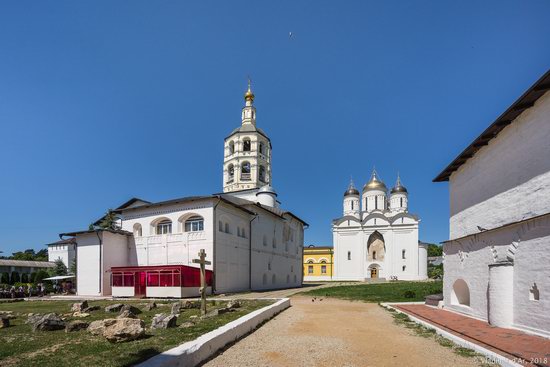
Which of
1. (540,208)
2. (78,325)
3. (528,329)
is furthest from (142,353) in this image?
(540,208)

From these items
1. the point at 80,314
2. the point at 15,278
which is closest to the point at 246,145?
the point at 80,314

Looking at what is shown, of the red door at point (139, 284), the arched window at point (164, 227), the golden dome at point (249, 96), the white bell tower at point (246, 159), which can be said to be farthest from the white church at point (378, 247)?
the red door at point (139, 284)

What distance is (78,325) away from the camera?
9.30 meters

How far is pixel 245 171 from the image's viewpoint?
42.2 meters

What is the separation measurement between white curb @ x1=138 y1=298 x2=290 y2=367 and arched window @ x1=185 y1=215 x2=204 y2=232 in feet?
48.8

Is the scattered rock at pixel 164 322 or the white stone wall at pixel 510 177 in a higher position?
the white stone wall at pixel 510 177

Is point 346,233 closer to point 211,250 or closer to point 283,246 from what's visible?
point 283,246

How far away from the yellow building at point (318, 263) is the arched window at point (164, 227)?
38830mm

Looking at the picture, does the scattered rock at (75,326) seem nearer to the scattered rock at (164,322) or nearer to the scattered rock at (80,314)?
the scattered rock at (164,322)

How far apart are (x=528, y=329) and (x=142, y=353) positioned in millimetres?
8362

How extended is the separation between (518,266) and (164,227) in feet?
73.3

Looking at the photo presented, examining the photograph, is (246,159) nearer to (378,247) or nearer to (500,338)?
(378,247)

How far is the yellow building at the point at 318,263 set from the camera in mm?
60994

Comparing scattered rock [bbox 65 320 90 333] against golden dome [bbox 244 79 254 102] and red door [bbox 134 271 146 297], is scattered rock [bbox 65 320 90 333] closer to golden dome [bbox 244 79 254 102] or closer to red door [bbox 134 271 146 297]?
red door [bbox 134 271 146 297]
